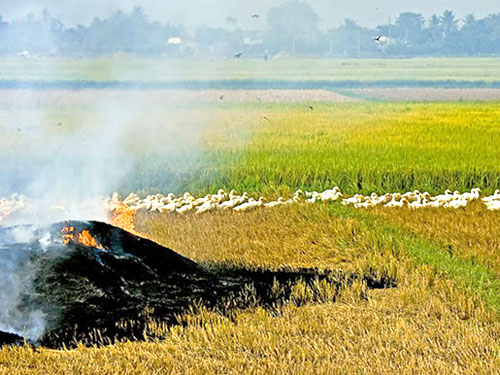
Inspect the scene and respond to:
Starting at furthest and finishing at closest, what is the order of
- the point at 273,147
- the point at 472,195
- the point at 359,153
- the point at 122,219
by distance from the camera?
the point at 273,147
the point at 359,153
the point at 472,195
the point at 122,219

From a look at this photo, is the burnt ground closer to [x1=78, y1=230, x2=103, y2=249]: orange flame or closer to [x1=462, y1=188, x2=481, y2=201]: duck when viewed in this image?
[x1=78, y1=230, x2=103, y2=249]: orange flame

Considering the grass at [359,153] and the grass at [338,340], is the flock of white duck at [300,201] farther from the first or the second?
the grass at [338,340]

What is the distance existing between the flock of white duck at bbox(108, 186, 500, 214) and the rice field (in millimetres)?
209

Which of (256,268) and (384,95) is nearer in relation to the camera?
(256,268)

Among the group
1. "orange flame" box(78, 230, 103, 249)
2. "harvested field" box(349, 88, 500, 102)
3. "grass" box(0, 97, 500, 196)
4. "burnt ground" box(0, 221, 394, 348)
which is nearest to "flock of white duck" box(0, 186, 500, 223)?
"grass" box(0, 97, 500, 196)

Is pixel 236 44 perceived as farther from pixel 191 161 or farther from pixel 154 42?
pixel 191 161

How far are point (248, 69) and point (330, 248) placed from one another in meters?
10.8

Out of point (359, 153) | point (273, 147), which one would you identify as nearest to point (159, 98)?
point (273, 147)

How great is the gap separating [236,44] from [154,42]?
96 cm

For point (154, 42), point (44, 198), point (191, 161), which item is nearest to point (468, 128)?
point (191, 161)

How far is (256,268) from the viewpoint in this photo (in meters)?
8.11

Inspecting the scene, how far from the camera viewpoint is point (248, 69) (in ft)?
62.4

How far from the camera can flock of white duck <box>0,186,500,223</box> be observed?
1080 centimetres

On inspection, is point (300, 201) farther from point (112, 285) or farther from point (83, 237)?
point (112, 285)
